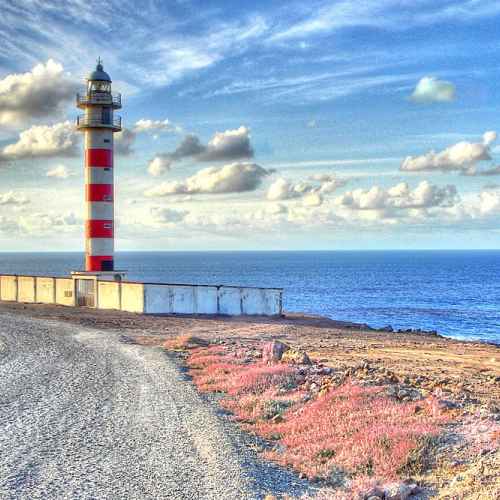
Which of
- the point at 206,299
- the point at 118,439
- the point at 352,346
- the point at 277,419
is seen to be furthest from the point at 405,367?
the point at 206,299

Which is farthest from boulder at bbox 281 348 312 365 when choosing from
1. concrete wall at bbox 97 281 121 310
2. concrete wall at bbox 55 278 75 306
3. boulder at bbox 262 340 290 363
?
concrete wall at bbox 55 278 75 306

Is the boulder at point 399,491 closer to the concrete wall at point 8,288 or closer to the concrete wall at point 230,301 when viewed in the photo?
the concrete wall at point 230,301

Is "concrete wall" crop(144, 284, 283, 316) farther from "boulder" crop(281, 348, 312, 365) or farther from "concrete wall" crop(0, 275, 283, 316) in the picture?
"boulder" crop(281, 348, 312, 365)

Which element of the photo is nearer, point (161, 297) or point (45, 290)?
point (161, 297)

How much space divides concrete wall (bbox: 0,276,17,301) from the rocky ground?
404 centimetres

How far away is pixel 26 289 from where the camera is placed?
150 feet

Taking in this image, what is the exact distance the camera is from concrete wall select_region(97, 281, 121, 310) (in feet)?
132

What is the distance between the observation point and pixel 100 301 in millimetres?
41125

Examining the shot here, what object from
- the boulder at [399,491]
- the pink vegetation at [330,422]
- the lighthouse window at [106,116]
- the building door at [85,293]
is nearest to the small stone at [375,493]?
the boulder at [399,491]

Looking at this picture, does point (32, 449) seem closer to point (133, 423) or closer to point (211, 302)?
point (133, 423)

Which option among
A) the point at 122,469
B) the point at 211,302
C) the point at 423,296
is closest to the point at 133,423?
the point at 122,469

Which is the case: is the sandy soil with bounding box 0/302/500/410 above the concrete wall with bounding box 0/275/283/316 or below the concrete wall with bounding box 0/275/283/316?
below

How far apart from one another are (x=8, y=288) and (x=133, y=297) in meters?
13.7

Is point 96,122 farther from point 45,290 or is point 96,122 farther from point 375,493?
point 375,493
